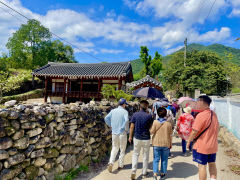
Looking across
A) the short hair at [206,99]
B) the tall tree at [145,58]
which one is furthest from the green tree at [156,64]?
the short hair at [206,99]

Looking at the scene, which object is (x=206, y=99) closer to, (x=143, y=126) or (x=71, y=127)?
(x=143, y=126)

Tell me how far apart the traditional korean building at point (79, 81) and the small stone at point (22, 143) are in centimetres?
1315

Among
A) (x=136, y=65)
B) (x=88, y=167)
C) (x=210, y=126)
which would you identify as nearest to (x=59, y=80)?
(x=88, y=167)

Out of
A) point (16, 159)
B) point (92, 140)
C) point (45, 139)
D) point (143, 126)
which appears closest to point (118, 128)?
point (143, 126)

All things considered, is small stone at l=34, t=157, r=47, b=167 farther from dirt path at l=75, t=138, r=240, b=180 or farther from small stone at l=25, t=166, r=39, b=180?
dirt path at l=75, t=138, r=240, b=180

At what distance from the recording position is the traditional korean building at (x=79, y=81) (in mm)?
17016

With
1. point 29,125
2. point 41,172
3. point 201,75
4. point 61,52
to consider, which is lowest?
point 41,172

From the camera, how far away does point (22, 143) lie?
9.25 ft

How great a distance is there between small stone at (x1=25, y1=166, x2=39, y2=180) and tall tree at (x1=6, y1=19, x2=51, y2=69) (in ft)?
87.9

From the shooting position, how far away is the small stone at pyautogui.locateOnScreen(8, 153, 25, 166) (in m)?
2.63

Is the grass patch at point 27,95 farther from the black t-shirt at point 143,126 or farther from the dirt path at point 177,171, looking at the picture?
the black t-shirt at point 143,126

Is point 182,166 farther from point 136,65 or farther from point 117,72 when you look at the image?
point 136,65

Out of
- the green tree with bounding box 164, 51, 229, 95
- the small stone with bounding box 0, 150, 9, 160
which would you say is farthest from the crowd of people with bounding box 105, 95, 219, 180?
the green tree with bounding box 164, 51, 229, 95

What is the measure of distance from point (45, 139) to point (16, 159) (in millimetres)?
621
